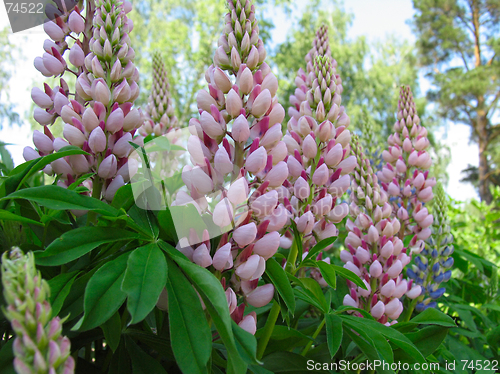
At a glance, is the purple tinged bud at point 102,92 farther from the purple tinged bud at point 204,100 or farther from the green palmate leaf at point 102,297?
the green palmate leaf at point 102,297

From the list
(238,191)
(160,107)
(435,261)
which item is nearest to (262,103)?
(238,191)

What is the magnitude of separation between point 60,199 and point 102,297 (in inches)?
8.0

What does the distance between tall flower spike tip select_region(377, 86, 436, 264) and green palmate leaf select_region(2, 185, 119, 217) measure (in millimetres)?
1143

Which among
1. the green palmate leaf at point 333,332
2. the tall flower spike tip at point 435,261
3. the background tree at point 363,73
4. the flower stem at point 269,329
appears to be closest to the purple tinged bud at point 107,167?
the flower stem at point 269,329

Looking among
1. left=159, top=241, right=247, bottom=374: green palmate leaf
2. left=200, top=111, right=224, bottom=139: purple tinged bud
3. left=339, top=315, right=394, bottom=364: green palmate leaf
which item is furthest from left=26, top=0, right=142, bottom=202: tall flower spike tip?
left=339, top=315, right=394, bottom=364: green palmate leaf

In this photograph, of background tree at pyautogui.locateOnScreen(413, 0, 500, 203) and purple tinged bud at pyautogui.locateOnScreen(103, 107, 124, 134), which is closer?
purple tinged bud at pyautogui.locateOnScreen(103, 107, 124, 134)

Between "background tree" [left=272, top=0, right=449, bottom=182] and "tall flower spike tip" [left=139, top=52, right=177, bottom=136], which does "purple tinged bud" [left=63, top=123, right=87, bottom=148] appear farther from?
"background tree" [left=272, top=0, right=449, bottom=182]

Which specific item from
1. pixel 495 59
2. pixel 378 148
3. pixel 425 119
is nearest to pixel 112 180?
pixel 378 148

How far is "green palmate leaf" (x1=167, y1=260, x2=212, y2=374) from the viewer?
48cm

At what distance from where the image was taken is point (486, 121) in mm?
14453

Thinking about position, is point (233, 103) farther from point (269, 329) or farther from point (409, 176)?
point (409, 176)

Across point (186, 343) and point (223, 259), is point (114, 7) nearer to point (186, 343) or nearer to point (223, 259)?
point (223, 259)

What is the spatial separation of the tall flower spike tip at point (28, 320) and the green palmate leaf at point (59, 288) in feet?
0.54

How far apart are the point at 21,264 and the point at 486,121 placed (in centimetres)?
1726
